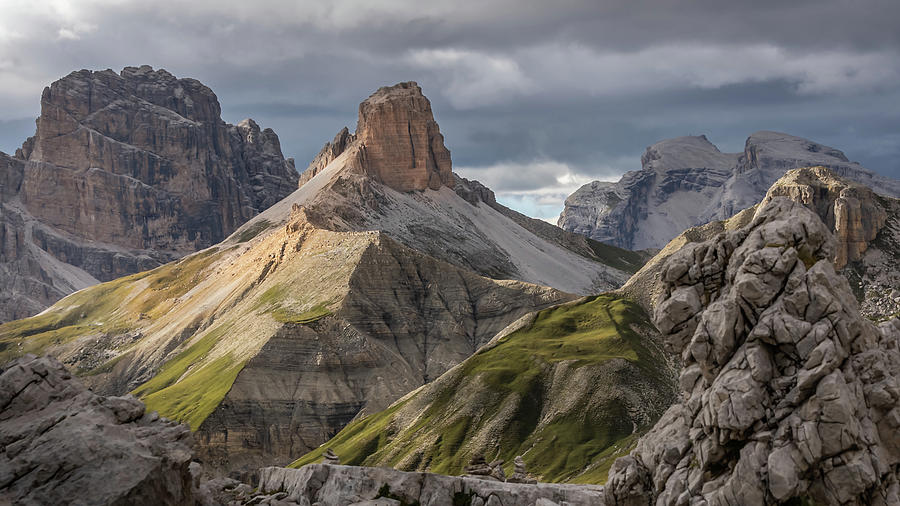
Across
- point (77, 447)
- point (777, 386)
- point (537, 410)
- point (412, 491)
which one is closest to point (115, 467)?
point (77, 447)

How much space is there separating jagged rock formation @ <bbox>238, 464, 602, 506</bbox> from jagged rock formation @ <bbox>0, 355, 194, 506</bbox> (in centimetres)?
1442

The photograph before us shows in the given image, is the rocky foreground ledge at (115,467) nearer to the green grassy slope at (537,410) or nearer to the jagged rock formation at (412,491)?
the jagged rock formation at (412,491)

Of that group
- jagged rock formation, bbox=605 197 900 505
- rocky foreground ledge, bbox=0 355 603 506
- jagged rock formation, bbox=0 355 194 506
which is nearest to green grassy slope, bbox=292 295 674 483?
rocky foreground ledge, bbox=0 355 603 506

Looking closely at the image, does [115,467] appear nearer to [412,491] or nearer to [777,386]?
[412,491]

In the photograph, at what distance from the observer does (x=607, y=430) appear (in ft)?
486

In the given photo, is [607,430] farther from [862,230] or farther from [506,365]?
[862,230]

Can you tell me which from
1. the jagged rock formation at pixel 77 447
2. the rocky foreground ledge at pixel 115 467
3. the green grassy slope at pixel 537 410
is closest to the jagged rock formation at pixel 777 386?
the rocky foreground ledge at pixel 115 467

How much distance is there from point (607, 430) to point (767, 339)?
9677cm

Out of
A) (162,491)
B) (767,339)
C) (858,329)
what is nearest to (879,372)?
(858,329)

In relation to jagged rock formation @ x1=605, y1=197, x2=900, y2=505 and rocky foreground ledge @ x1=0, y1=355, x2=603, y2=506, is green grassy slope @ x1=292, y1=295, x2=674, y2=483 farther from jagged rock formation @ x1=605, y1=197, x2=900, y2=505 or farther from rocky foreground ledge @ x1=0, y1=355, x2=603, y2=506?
jagged rock formation @ x1=605, y1=197, x2=900, y2=505

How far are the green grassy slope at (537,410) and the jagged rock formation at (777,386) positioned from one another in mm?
69455

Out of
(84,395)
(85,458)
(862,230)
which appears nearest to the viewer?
(85,458)

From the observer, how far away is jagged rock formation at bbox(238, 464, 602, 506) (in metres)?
76.4

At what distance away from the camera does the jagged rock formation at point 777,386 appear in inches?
1976
